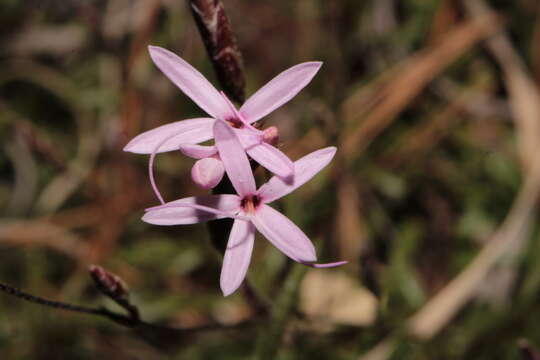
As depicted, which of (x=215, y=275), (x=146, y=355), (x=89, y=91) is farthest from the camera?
(x=89, y=91)

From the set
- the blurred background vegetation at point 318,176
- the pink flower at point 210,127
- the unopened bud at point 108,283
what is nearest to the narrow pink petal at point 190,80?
the pink flower at point 210,127

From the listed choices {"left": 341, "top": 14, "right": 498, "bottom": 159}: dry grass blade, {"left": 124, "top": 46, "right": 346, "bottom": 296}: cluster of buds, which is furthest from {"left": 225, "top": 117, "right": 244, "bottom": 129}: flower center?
{"left": 341, "top": 14, "right": 498, "bottom": 159}: dry grass blade

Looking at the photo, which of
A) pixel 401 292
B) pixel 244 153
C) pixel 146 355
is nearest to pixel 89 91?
pixel 146 355

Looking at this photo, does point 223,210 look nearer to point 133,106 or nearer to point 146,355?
point 146,355

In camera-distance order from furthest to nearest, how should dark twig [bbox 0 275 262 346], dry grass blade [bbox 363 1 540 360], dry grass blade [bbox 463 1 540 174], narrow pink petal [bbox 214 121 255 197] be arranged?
dry grass blade [bbox 463 1 540 174], dry grass blade [bbox 363 1 540 360], dark twig [bbox 0 275 262 346], narrow pink petal [bbox 214 121 255 197]

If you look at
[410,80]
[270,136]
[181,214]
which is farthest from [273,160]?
[410,80]

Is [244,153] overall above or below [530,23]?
above

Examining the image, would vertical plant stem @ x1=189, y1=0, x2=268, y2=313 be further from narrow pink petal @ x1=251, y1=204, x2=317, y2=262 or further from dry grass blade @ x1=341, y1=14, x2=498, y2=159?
dry grass blade @ x1=341, y1=14, x2=498, y2=159
